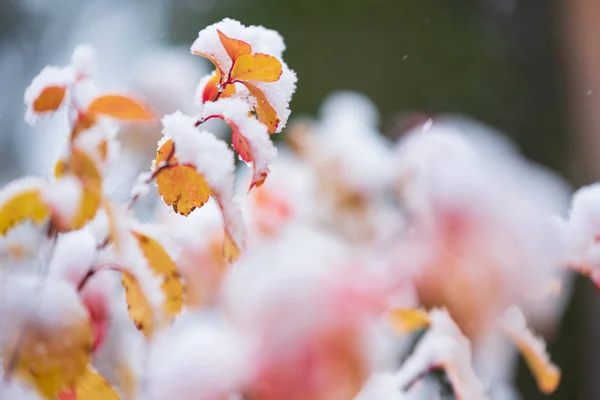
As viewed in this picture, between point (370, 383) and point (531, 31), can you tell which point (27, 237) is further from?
point (531, 31)

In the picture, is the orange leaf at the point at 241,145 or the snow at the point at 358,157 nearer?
the orange leaf at the point at 241,145

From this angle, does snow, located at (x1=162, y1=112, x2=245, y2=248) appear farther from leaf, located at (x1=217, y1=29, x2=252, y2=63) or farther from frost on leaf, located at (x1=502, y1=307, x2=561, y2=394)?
frost on leaf, located at (x1=502, y1=307, x2=561, y2=394)

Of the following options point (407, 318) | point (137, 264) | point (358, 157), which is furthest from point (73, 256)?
point (358, 157)

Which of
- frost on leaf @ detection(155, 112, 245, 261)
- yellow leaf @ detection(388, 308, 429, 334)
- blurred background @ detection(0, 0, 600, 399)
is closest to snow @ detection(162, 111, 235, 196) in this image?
frost on leaf @ detection(155, 112, 245, 261)

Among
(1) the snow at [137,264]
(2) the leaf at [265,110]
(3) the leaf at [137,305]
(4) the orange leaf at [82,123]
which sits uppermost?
(2) the leaf at [265,110]

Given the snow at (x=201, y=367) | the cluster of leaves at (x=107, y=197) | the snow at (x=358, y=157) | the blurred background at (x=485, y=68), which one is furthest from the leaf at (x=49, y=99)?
the blurred background at (x=485, y=68)

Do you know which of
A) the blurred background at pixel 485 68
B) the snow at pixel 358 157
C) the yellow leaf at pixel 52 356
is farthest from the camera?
the blurred background at pixel 485 68

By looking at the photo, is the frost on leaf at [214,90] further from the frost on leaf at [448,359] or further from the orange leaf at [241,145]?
the frost on leaf at [448,359]
